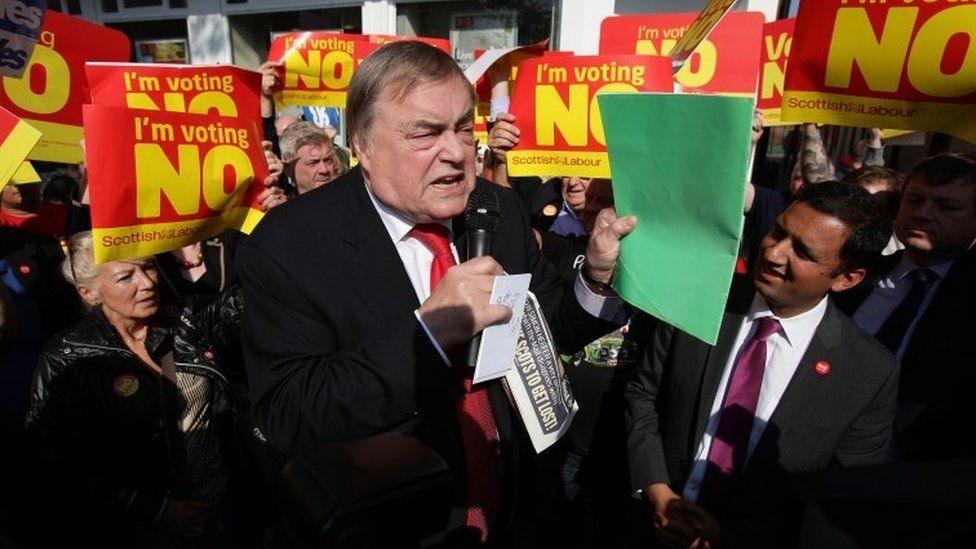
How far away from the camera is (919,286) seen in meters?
2.27

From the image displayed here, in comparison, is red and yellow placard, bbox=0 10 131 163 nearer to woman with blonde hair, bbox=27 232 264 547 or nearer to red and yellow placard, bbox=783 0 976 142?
woman with blonde hair, bbox=27 232 264 547

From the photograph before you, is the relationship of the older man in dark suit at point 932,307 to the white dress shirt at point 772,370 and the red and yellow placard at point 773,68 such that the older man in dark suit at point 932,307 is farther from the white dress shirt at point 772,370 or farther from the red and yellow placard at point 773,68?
the red and yellow placard at point 773,68

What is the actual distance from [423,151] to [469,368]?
55 centimetres

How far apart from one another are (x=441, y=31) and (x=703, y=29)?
710 centimetres

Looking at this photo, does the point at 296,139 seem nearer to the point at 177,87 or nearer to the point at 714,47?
the point at 177,87

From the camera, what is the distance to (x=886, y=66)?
2.13 m

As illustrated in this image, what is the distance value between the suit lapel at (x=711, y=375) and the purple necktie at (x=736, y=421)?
0.13 feet

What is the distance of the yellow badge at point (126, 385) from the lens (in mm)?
2131

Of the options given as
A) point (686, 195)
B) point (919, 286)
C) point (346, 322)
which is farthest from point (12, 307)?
point (919, 286)

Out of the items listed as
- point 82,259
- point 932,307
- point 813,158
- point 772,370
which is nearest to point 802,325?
point 772,370

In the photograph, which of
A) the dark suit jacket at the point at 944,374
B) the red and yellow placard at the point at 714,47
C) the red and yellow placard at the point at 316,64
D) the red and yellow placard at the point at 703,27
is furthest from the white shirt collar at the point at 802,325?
the red and yellow placard at the point at 316,64

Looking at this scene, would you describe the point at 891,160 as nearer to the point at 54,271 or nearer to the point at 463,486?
the point at 463,486

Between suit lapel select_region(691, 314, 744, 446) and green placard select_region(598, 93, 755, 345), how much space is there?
0.65 meters

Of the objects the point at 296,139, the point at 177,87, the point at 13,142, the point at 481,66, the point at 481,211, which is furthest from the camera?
the point at 296,139
